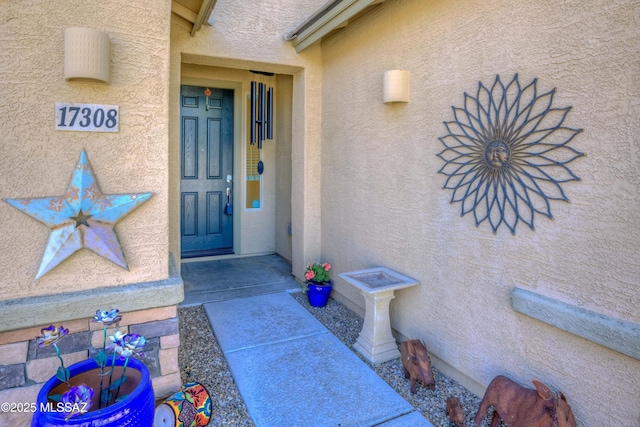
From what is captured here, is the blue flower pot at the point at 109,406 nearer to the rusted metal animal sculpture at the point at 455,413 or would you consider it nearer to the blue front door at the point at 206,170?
the rusted metal animal sculpture at the point at 455,413

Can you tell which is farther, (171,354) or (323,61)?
(323,61)

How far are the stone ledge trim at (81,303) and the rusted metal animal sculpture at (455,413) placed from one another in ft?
6.03

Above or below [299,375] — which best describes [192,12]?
above

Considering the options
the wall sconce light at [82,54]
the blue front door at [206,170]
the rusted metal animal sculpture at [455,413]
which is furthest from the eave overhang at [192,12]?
the rusted metal animal sculpture at [455,413]

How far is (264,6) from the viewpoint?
4168 millimetres

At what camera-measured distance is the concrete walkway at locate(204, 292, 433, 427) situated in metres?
2.42

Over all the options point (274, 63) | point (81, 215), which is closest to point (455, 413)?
point (81, 215)

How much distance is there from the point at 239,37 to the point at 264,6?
1.54 feet

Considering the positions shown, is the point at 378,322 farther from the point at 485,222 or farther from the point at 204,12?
the point at 204,12

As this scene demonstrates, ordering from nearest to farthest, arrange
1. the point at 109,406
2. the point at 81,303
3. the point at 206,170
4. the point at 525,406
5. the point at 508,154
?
the point at 109,406
the point at 525,406
the point at 81,303
the point at 508,154
the point at 206,170

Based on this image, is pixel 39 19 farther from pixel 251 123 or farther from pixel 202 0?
pixel 251 123

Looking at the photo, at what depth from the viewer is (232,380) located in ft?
9.22

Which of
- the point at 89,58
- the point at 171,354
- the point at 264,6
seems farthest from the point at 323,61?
the point at 171,354

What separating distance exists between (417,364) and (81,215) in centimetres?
239
